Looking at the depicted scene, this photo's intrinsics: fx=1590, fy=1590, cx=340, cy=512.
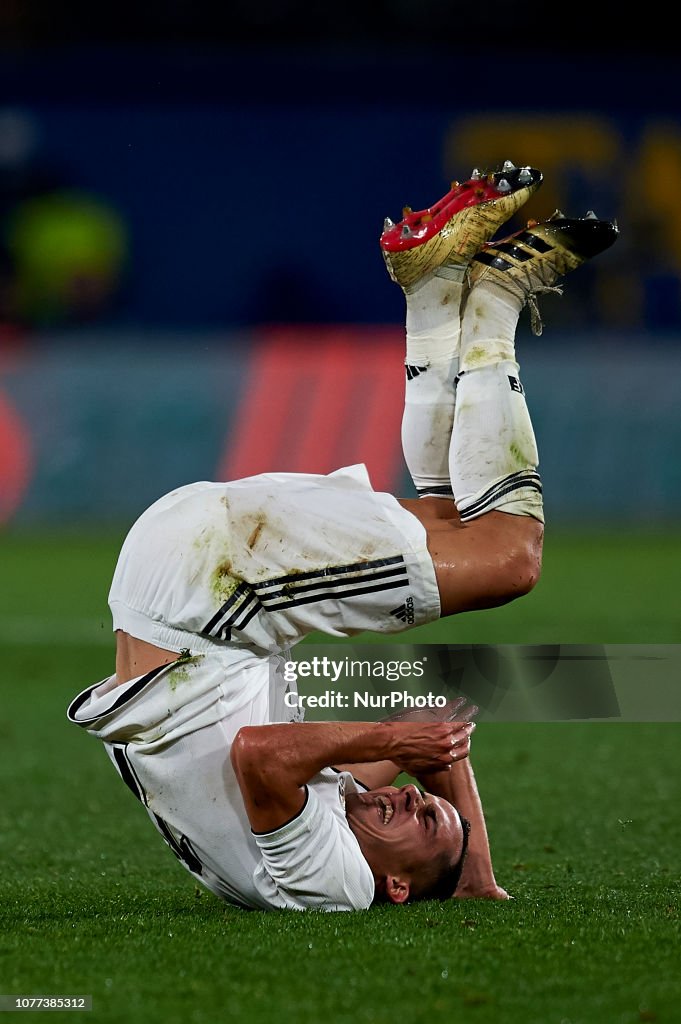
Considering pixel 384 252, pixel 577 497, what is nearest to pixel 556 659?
pixel 384 252

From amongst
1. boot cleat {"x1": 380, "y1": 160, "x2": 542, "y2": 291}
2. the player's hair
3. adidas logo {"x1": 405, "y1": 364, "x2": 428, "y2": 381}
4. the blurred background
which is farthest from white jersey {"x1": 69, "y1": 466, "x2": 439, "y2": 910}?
the blurred background

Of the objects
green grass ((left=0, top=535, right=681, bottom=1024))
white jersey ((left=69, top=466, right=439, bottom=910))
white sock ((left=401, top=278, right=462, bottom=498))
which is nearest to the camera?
green grass ((left=0, top=535, right=681, bottom=1024))

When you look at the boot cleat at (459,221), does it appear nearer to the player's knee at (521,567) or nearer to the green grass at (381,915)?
the player's knee at (521,567)

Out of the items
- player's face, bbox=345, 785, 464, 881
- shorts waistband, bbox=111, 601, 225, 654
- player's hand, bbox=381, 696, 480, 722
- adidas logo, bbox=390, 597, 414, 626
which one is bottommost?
player's face, bbox=345, 785, 464, 881

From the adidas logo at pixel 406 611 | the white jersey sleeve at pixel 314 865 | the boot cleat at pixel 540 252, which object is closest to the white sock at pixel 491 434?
the boot cleat at pixel 540 252

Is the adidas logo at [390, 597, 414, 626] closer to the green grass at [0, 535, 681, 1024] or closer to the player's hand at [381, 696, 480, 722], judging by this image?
the player's hand at [381, 696, 480, 722]

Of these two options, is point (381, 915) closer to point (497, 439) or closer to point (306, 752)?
point (306, 752)

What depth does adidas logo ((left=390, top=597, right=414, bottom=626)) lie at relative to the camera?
4037 millimetres

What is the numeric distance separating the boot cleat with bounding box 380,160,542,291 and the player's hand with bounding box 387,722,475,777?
4.13 feet

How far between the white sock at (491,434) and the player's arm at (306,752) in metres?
0.62

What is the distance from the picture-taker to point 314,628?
13.3ft

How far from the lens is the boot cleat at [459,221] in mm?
4242

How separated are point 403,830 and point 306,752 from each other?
425 millimetres

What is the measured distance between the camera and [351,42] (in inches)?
758
